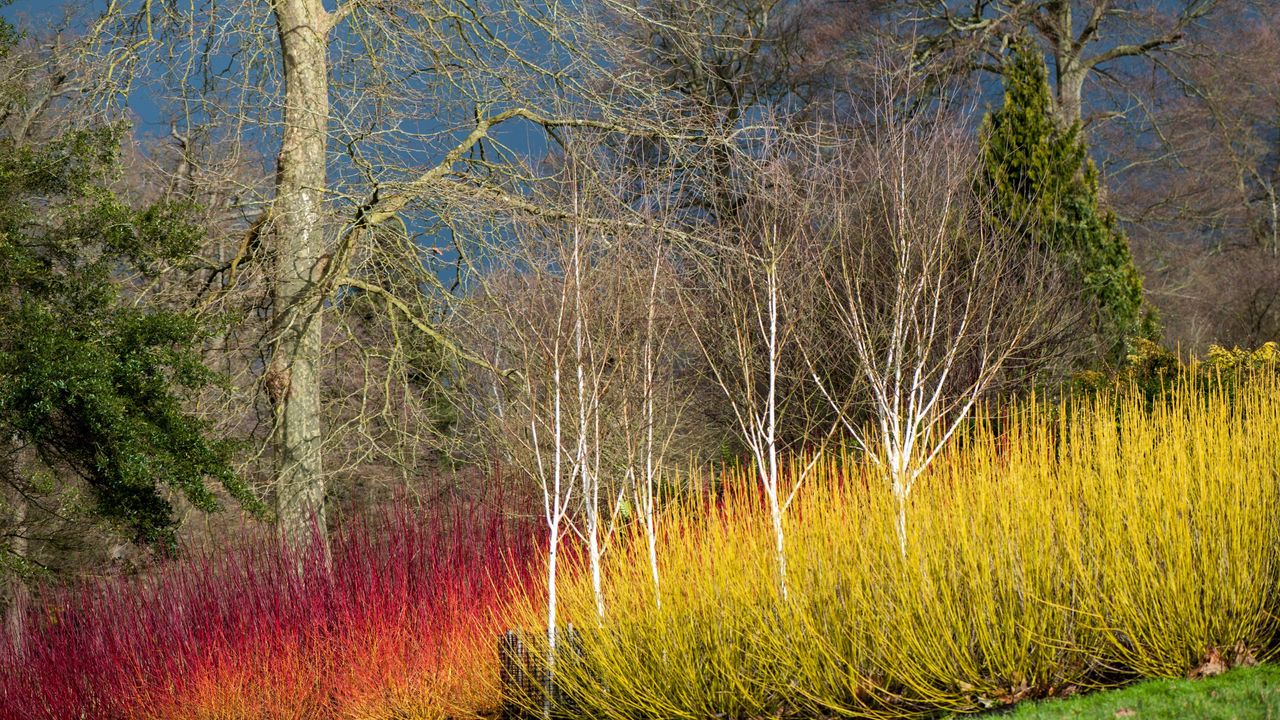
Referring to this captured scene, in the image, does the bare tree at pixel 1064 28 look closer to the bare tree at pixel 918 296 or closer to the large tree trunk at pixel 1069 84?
the large tree trunk at pixel 1069 84

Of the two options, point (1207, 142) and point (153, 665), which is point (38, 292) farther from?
point (1207, 142)

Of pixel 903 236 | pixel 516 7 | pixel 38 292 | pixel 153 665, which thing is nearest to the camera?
pixel 903 236

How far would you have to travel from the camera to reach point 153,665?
7730 millimetres

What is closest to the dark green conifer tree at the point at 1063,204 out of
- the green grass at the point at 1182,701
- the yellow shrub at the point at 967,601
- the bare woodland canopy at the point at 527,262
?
the bare woodland canopy at the point at 527,262

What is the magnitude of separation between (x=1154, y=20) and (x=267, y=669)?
16.2m

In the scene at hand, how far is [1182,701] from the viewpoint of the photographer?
470 centimetres

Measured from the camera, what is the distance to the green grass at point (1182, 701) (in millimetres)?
4523

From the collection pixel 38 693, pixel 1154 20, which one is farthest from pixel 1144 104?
pixel 38 693

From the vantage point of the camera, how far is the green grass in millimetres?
4523

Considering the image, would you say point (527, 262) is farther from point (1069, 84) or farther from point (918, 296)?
point (1069, 84)

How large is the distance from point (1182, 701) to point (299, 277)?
27.1 ft

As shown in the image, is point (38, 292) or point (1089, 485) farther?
point (38, 292)

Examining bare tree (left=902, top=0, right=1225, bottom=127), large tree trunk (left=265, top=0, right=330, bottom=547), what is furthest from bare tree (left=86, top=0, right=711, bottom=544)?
bare tree (left=902, top=0, right=1225, bottom=127)

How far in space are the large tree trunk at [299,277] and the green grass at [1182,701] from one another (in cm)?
663
